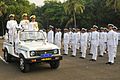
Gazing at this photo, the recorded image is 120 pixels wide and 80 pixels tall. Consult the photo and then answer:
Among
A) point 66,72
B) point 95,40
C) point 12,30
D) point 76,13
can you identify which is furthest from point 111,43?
point 76,13

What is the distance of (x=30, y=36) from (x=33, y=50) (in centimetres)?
157

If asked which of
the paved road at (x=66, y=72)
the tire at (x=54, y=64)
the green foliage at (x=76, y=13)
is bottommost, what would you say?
the paved road at (x=66, y=72)

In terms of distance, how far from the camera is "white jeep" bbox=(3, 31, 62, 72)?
38.2 ft

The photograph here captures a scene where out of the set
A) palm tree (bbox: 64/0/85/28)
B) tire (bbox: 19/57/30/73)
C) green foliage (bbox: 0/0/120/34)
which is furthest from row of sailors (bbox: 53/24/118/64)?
palm tree (bbox: 64/0/85/28)

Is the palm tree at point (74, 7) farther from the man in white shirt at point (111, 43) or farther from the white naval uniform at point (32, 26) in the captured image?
the white naval uniform at point (32, 26)

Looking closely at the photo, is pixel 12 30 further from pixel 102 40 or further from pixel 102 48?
pixel 102 40

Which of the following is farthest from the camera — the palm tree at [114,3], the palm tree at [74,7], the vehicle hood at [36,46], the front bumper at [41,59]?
the palm tree at [74,7]

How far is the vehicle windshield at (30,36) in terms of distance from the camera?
12930mm

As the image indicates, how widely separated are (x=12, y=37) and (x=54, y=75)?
347 cm

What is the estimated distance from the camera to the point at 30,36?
13.0m

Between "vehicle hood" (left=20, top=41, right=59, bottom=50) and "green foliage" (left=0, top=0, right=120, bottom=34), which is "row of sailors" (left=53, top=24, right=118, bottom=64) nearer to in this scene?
"vehicle hood" (left=20, top=41, right=59, bottom=50)

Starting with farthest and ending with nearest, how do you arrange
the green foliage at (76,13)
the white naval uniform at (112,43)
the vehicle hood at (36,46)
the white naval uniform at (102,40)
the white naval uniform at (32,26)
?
the green foliage at (76,13) < the white naval uniform at (102,40) < the white naval uniform at (112,43) < the white naval uniform at (32,26) < the vehicle hood at (36,46)

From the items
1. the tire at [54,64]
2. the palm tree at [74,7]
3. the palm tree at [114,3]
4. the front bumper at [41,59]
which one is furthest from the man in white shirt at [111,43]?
the palm tree at [74,7]

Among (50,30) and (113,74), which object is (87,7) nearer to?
(50,30)
